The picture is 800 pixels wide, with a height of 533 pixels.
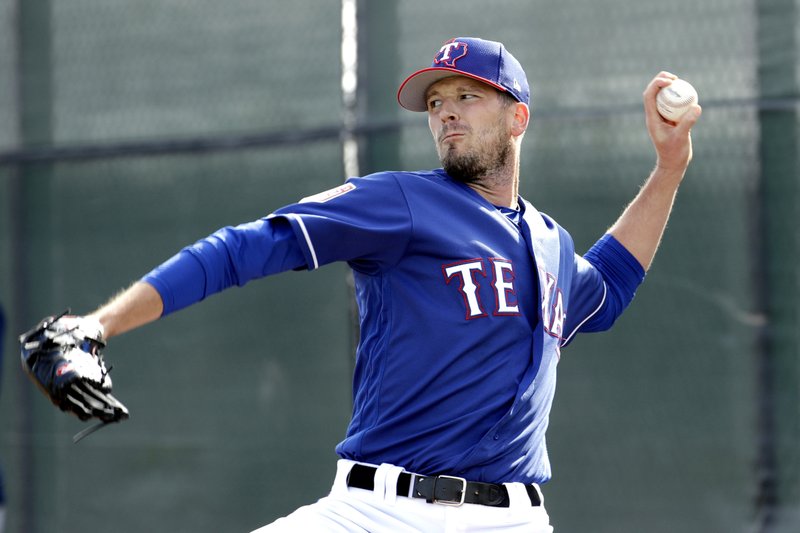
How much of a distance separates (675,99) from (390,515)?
5.23 feet

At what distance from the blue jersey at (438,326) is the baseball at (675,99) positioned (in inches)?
31.8

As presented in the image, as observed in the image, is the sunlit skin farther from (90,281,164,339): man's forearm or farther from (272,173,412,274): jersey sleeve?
(90,281,164,339): man's forearm

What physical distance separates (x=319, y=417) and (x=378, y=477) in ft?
8.32

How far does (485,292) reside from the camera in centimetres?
300

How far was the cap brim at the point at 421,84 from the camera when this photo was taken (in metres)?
3.22

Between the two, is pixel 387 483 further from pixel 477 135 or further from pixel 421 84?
pixel 421 84

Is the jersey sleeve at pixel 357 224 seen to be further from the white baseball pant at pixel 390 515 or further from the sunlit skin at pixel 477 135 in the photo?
the white baseball pant at pixel 390 515

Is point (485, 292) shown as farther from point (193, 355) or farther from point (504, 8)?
point (193, 355)

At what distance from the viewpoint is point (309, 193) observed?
5.53 m

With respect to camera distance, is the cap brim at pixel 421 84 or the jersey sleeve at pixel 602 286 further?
the jersey sleeve at pixel 602 286

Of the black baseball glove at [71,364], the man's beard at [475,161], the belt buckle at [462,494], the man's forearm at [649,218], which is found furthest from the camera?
the man's forearm at [649,218]

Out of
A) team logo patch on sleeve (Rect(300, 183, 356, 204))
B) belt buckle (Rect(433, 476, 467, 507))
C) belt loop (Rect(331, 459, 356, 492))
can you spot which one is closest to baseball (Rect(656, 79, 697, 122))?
team logo patch on sleeve (Rect(300, 183, 356, 204))

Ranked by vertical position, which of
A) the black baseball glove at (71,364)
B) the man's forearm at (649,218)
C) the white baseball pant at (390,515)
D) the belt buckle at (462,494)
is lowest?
the white baseball pant at (390,515)

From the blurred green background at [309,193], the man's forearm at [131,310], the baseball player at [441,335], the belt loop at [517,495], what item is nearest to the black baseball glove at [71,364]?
the man's forearm at [131,310]
